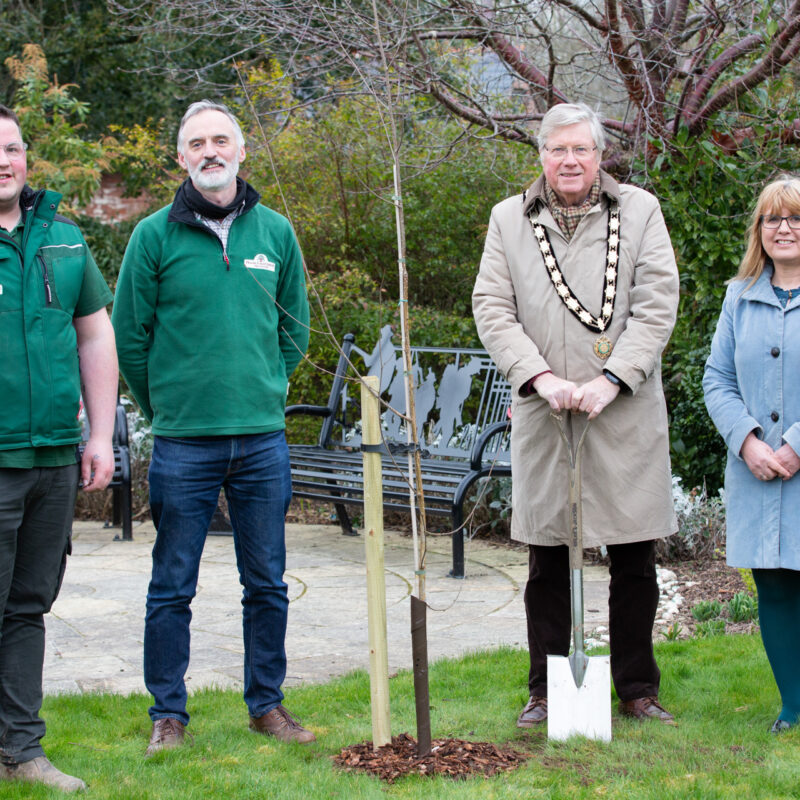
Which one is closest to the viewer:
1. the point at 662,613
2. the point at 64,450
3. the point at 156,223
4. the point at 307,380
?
the point at 64,450

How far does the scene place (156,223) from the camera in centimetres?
342

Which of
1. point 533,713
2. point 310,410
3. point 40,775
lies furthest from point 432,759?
point 310,410

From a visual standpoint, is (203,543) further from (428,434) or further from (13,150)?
(428,434)

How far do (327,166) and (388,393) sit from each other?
2.58 meters

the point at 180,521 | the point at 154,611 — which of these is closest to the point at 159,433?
the point at 180,521

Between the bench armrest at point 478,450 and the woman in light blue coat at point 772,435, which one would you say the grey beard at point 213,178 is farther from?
the bench armrest at point 478,450

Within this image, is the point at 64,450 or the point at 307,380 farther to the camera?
the point at 307,380

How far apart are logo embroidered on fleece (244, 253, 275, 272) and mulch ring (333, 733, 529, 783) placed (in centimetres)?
159

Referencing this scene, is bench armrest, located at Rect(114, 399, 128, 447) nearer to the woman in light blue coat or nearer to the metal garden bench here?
the metal garden bench

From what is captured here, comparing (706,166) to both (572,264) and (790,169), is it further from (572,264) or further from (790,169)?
(572,264)

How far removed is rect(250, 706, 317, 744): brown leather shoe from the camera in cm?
347

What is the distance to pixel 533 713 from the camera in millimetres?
3627

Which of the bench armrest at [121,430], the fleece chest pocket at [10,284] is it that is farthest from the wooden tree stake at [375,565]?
the bench armrest at [121,430]

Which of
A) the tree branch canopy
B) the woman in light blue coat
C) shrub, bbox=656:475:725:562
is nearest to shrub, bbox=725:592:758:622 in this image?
shrub, bbox=656:475:725:562
